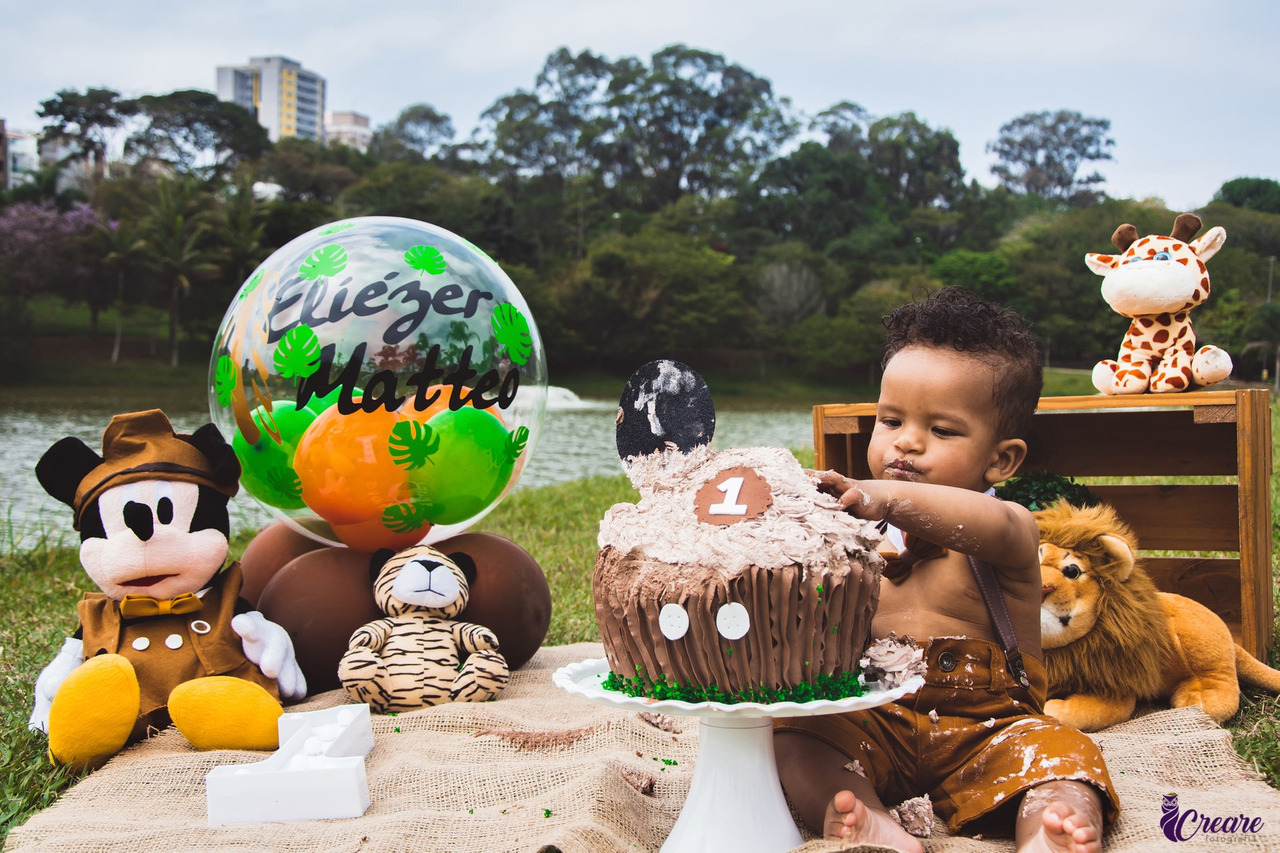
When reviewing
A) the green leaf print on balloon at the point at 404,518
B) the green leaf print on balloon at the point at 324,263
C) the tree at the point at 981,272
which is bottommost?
the green leaf print on balloon at the point at 404,518

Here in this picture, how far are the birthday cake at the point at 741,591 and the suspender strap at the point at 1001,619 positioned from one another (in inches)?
19.0

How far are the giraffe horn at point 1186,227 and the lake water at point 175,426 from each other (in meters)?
1.55

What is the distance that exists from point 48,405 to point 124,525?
20.7 metres

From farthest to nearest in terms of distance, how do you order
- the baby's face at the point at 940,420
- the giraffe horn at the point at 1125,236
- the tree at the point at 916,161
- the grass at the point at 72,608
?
the tree at the point at 916,161
the giraffe horn at the point at 1125,236
the grass at the point at 72,608
the baby's face at the point at 940,420

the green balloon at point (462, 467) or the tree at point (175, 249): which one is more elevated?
the tree at point (175, 249)

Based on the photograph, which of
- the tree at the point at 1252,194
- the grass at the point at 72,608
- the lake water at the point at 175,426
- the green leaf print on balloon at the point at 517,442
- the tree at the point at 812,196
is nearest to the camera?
the grass at the point at 72,608

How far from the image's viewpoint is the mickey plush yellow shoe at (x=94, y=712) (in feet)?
7.91

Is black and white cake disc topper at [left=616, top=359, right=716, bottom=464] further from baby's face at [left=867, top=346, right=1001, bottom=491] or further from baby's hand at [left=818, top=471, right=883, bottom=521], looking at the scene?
baby's face at [left=867, top=346, right=1001, bottom=491]

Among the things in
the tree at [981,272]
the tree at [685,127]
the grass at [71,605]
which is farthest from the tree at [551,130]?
the grass at [71,605]

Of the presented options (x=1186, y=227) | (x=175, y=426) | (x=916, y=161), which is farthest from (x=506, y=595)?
(x=916, y=161)

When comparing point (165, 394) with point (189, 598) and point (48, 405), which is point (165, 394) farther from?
point (189, 598)

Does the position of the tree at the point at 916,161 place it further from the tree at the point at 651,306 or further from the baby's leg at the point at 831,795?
the baby's leg at the point at 831,795

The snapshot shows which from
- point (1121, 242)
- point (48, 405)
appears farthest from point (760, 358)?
point (1121, 242)

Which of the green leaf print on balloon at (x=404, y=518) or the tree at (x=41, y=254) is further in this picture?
the tree at (x=41, y=254)
